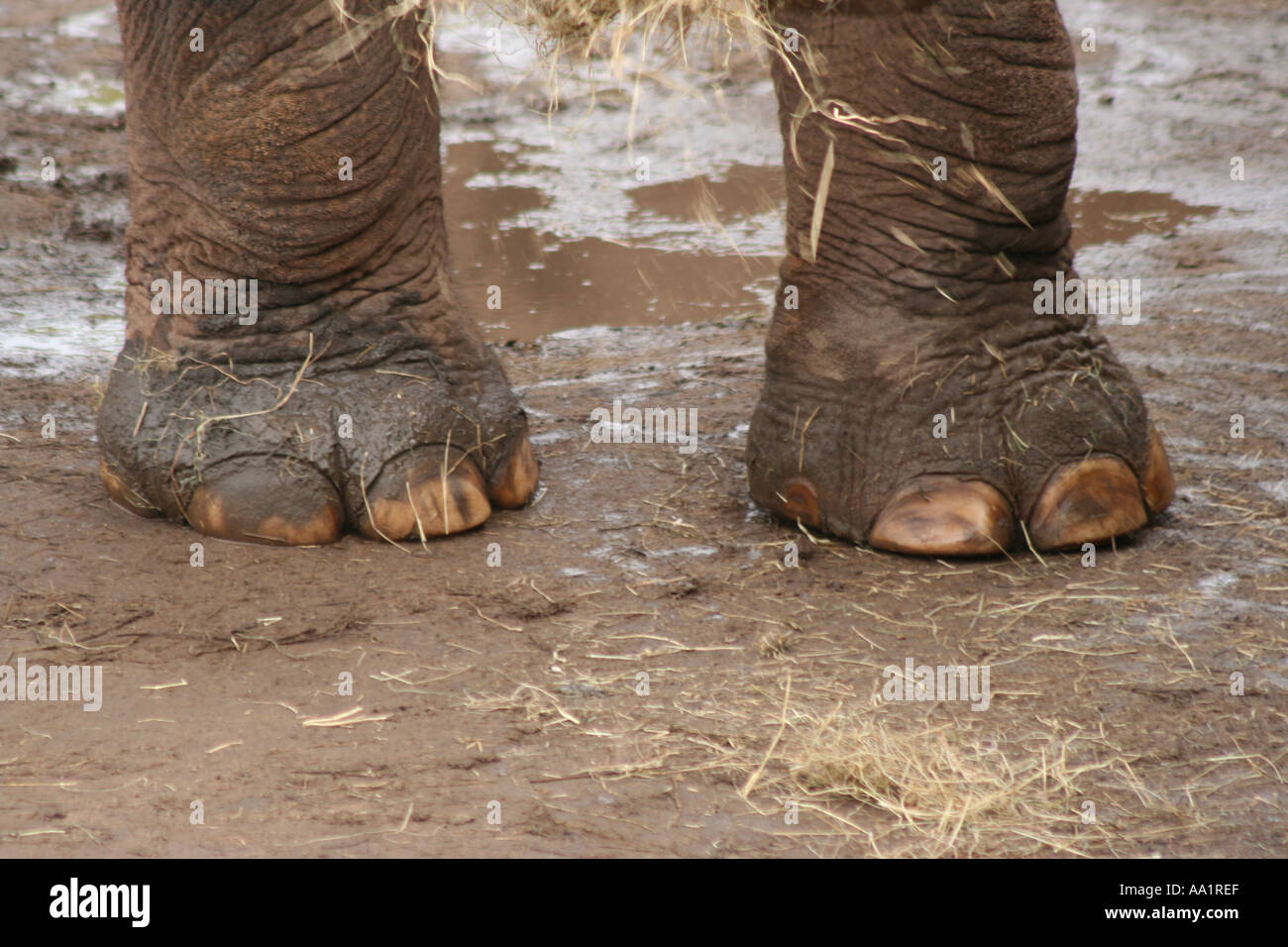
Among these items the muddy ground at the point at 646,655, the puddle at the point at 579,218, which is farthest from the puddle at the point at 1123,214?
the muddy ground at the point at 646,655

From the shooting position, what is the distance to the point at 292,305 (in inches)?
108

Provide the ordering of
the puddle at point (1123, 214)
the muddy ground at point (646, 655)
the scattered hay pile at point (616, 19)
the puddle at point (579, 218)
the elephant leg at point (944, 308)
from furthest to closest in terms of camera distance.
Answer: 1. the puddle at point (1123, 214)
2. the puddle at point (579, 218)
3. the elephant leg at point (944, 308)
4. the scattered hay pile at point (616, 19)
5. the muddy ground at point (646, 655)

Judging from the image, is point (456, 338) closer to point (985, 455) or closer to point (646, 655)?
point (646, 655)

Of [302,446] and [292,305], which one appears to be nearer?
[302,446]

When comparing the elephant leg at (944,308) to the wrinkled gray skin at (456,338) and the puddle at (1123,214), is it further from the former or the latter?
the puddle at (1123,214)

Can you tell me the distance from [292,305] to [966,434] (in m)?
1.24

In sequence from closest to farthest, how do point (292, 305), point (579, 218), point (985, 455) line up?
1. point (985, 455)
2. point (292, 305)
3. point (579, 218)

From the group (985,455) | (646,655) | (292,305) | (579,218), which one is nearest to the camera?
(646,655)

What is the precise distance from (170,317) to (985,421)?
1.49 metres

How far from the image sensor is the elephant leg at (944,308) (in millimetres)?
2461

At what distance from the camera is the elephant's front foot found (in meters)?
2.52

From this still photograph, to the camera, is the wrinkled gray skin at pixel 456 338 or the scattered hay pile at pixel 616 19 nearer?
the scattered hay pile at pixel 616 19

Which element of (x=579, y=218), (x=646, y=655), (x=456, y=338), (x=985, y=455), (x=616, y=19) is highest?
(x=616, y=19)

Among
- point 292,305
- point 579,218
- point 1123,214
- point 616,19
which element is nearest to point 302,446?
point 292,305
